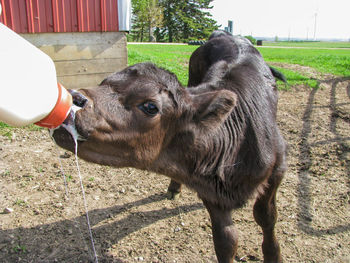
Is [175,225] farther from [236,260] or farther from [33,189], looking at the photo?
[33,189]

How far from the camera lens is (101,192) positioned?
463cm

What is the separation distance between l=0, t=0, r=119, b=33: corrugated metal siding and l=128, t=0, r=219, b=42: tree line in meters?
45.8

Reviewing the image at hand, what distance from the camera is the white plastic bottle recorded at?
1771mm

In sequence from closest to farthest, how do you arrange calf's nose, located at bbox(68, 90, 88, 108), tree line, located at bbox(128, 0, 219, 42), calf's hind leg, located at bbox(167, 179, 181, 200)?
1. calf's nose, located at bbox(68, 90, 88, 108)
2. calf's hind leg, located at bbox(167, 179, 181, 200)
3. tree line, located at bbox(128, 0, 219, 42)

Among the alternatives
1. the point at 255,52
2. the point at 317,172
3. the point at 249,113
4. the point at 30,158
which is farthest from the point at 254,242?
the point at 30,158

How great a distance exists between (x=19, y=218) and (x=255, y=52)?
3576 mm

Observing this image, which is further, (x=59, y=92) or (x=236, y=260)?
(x=236, y=260)

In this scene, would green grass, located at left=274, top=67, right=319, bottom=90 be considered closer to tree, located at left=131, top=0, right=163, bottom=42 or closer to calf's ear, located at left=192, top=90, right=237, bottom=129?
calf's ear, located at left=192, top=90, right=237, bottom=129

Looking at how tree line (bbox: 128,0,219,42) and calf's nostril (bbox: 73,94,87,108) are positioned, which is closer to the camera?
calf's nostril (bbox: 73,94,87,108)

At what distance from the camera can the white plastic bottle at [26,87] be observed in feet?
5.81

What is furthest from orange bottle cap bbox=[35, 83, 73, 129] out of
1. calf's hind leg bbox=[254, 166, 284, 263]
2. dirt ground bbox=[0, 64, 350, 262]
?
calf's hind leg bbox=[254, 166, 284, 263]

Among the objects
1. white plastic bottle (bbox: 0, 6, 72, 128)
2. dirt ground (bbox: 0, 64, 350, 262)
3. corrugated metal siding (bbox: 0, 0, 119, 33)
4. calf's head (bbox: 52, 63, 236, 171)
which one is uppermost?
corrugated metal siding (bbox: 0, 0, 119, 33)

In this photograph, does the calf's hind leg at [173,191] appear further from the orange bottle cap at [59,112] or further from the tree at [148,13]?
the tree at [148,13]

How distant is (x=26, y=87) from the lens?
72.6 inches
